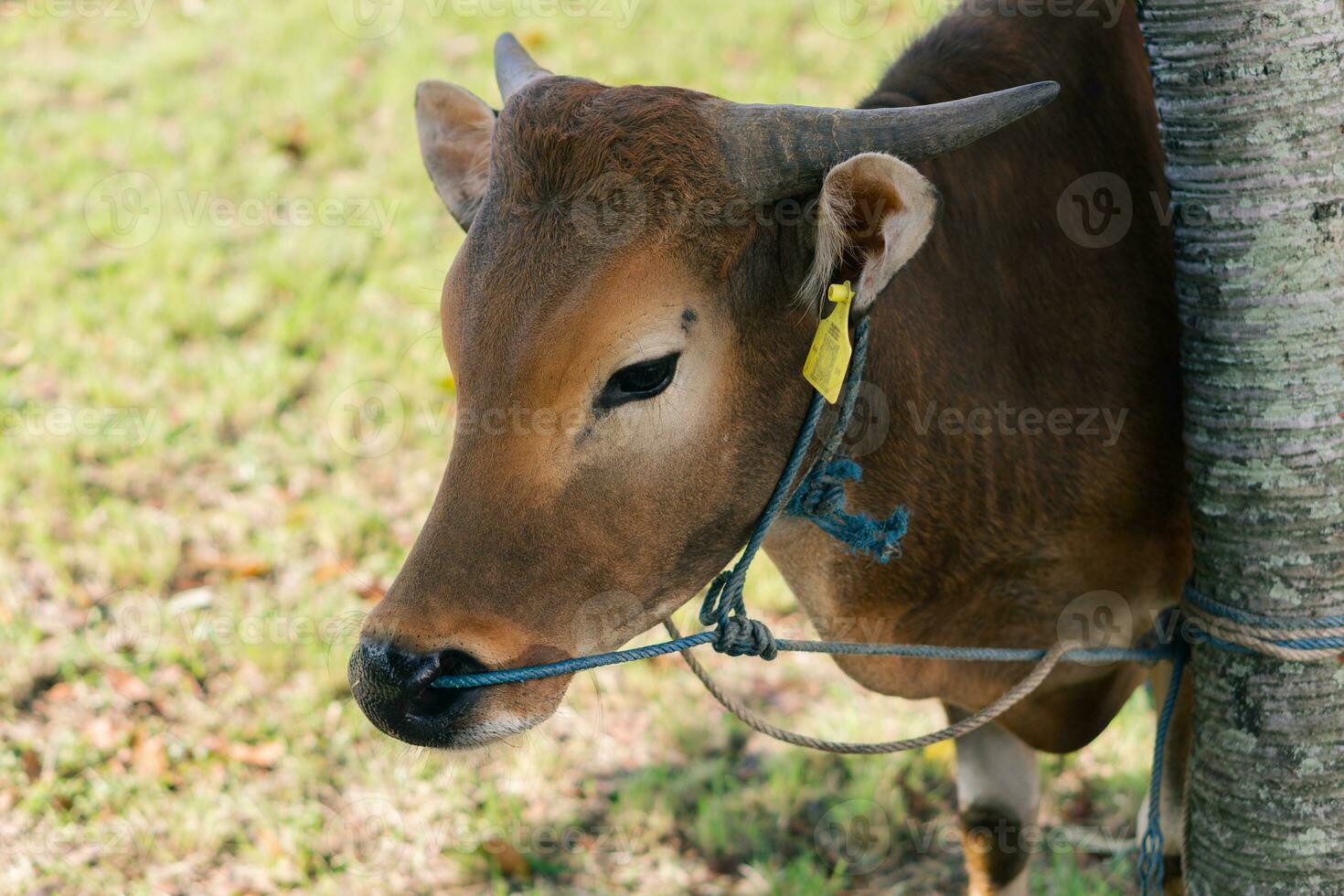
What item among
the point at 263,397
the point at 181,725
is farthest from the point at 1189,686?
the point at 263,397

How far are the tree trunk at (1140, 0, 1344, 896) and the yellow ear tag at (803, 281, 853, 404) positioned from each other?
2.38 ft

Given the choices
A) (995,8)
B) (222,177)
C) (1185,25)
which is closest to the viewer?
(1185,25)

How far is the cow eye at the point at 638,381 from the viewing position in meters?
2.25

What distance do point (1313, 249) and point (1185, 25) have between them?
1.53ft

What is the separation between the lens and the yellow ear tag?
2.29 metres

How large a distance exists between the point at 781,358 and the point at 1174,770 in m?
1.72

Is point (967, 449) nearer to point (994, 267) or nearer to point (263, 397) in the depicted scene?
point (994, 267)

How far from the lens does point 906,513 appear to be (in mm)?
2592
